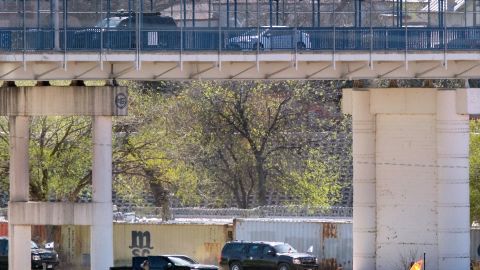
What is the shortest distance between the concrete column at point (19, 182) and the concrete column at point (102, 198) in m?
2.33

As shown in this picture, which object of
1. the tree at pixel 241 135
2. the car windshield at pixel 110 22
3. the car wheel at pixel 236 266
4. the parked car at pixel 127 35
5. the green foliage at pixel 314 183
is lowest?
the car wheel at pixel 236 266

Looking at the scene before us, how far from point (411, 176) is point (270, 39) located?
6.98 m

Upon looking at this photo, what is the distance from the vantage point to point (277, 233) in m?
60.4

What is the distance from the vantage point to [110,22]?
5216 cm

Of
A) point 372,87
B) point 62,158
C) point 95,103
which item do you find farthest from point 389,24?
point 62,158

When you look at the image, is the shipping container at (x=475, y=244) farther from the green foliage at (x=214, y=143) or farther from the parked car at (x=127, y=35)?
the parked car at (x=127, y=35)

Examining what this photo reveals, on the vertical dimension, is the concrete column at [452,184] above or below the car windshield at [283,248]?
above

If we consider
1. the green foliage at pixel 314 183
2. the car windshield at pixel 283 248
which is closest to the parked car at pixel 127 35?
the car windshield at pixel 283 248

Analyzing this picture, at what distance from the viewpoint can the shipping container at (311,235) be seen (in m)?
58.8

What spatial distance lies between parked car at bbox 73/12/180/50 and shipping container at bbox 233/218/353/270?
10936mm

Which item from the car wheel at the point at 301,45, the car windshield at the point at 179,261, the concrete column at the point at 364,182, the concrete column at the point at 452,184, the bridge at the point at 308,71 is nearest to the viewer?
the car windshield at the point at 179,261

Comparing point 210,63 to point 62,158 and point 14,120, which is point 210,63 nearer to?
point 14,120

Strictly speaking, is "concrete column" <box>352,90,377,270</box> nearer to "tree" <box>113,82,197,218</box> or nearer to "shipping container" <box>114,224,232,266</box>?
"shipping container" <box>114,224,232,266</box>

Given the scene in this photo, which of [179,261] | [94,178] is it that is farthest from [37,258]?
[179,261]
